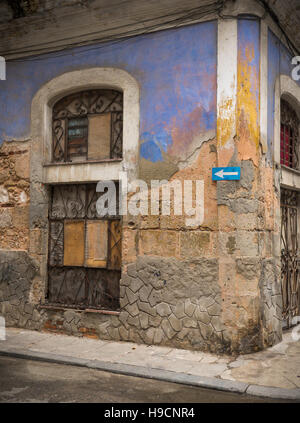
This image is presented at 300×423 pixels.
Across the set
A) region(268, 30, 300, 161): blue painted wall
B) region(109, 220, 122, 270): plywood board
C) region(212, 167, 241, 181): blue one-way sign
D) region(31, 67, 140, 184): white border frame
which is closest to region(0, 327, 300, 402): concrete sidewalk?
region(109, 220, 122, 270): plywood board

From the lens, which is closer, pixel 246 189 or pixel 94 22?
pixel 246 189

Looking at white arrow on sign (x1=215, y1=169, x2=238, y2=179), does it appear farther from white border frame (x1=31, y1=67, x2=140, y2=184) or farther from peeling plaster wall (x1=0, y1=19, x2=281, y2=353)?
white border frame (x1=31, y1=67, x2=140, y2=184)

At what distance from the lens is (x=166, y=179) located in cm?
632

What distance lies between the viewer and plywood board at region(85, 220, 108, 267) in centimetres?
684

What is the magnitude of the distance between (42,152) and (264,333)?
4.58m

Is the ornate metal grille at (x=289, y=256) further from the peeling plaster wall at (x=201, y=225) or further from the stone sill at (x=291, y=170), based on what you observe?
the peeling plaster wall at (x=201, y=225)

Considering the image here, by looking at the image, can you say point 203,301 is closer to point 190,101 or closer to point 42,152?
point 190,101

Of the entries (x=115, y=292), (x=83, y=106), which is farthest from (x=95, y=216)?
(x=83, y=106)

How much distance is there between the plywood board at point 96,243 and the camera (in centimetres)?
684

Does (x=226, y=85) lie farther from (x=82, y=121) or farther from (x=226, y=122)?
(x=82, y=121)

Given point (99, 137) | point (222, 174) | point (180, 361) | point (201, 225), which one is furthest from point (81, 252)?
point (222, 174)

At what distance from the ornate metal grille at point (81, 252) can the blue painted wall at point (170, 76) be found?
53.4 inches

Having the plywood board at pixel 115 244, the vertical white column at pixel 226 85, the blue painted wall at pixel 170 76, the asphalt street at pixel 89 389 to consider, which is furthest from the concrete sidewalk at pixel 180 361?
the blue painted wall at pixel 170 76

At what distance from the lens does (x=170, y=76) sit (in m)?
6.38
